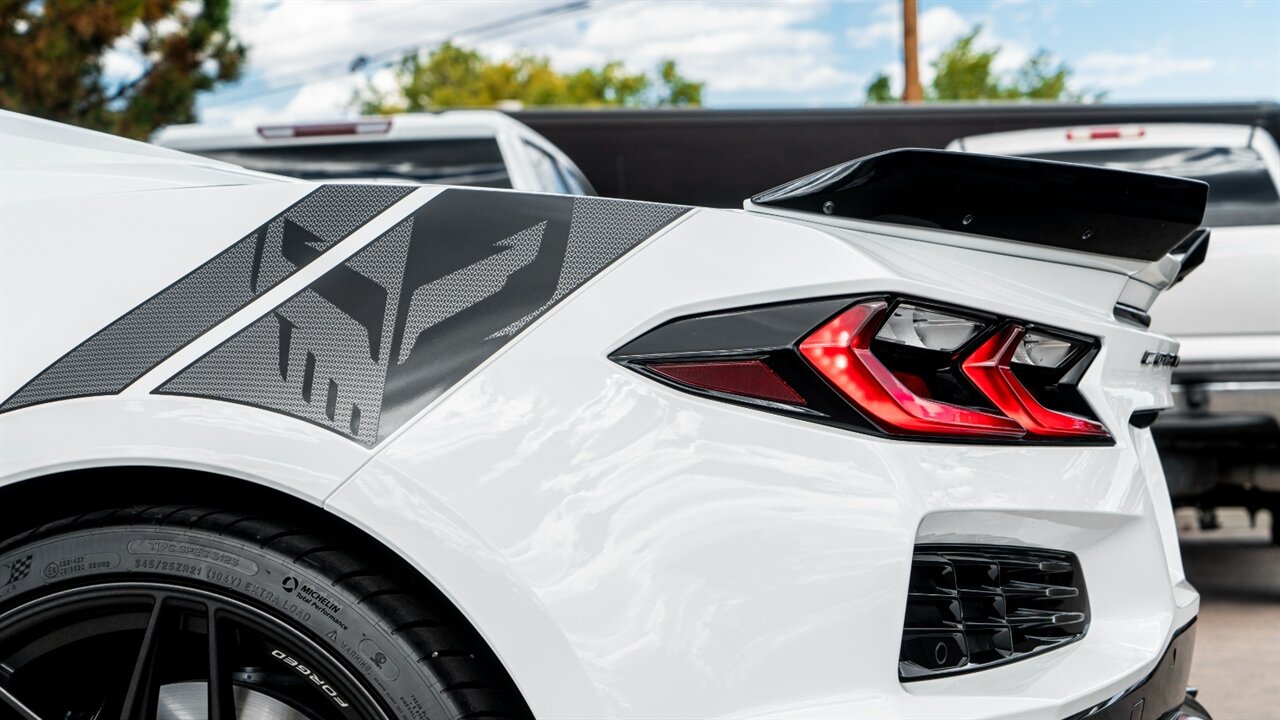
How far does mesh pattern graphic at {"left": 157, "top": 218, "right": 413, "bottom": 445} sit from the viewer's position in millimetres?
1330

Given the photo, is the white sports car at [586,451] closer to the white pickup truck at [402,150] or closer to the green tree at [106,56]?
the white pickup truck at [402,150]

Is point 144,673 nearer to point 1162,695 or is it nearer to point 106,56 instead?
point 1162,695

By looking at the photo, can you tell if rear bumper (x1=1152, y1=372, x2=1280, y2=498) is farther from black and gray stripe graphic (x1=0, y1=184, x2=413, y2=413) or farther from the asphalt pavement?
black and gray stripe graphic (x1=0, y1=184, x2=413, y2=413)

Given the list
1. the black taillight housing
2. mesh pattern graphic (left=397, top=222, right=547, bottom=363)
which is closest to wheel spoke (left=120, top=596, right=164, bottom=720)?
mesh pattern graphic (left=397, top=222, right=547, bottom=363)

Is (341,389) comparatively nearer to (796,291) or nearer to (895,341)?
(796,291)

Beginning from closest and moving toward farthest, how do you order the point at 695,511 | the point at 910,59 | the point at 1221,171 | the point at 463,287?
the point at 695,511, the point at 463,287, the point at 1221,171, the point at 910,59

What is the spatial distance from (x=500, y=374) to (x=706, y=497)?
0.29 m

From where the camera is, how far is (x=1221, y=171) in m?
4.47

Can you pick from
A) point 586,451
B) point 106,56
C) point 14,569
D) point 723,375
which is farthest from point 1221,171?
point 106,56

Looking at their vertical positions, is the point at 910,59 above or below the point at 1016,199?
above

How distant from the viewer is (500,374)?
132 centimetres

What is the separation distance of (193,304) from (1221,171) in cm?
434

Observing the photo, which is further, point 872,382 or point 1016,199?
point 1016,199

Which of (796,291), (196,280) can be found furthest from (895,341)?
(196,280)
